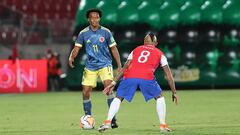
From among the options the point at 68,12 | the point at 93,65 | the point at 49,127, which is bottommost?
the point at 49,127

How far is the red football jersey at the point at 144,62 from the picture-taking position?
1248cm

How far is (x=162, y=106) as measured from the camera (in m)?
12.4

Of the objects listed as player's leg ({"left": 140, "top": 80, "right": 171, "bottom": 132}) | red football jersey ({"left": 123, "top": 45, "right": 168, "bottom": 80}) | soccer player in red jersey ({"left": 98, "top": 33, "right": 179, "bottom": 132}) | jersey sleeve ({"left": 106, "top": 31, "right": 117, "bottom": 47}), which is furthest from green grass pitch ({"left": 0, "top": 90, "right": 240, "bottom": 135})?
jersey sleeve ({"left": 106, "top": 31, "right": 117, "bottom": 47})

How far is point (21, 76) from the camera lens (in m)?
30.2

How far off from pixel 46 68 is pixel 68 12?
219 inches

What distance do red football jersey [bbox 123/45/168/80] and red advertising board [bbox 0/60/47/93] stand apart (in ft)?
59.4

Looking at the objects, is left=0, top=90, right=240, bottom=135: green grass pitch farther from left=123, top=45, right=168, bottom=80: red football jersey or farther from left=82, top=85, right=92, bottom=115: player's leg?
left=123, top=45, right=168, bottom=80: red football jersey

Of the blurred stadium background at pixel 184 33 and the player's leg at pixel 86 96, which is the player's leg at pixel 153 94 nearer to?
the player's leg at pixel 86 96

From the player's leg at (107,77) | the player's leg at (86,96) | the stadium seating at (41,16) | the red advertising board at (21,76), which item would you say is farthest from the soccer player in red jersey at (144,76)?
the stadium seating at (41,16)

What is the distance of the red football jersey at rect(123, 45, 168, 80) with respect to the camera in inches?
491

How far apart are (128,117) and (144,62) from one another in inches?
181

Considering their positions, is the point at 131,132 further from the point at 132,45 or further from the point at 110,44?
the point at 132,45

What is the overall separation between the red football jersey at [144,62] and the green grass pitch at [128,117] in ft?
3.28

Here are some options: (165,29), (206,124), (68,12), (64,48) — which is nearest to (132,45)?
(165,29)
